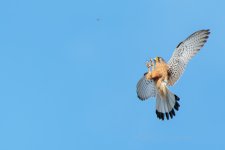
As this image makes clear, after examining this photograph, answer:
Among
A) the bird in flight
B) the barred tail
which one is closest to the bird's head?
the bird in flight

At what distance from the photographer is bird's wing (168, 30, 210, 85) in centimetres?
1349

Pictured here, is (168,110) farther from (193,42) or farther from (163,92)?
(193,42)

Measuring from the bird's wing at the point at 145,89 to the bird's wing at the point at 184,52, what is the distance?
0.50m

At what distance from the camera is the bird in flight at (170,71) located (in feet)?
→ 44.0

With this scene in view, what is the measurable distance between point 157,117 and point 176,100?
441 millimetres

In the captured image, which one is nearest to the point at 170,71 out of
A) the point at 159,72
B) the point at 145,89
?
the point at 159,72

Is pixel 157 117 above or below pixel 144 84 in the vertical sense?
below

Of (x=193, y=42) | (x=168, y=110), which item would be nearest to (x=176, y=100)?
(x=168, y=110)

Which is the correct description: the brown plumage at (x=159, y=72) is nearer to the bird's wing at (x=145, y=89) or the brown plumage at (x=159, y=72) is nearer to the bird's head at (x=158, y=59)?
the bird's head at (x=158, y=59)

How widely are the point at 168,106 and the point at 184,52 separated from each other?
992 millimetres

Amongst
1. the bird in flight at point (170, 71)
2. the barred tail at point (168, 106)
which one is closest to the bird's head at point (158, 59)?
the bird in flight at point (170, 71)

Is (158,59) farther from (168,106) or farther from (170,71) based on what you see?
(168,106)

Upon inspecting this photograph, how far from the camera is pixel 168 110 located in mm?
13344

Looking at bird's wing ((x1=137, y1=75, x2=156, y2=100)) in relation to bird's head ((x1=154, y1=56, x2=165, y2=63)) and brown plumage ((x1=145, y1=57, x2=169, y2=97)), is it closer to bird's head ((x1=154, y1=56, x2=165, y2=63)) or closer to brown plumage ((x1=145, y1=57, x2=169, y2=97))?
brown plumage ((x1=145, y1=57, x2=169, y2=97))
